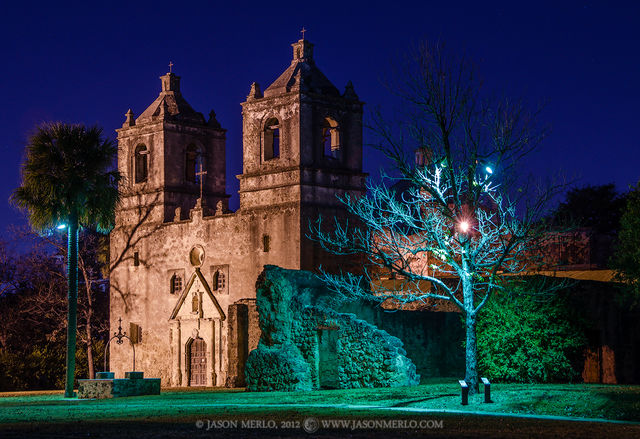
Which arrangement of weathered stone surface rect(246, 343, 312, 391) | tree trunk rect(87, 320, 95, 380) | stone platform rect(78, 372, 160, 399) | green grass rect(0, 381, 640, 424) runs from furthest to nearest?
1. tree trunk rect(87, 320, 95, 380)
2. stone platform rect(78, 372, 160, 399)
3. weathered stone surface rect(246, 343, 312, 391)
4. green grass rect(0, 381, 640, 424)

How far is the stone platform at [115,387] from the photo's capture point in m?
27.7

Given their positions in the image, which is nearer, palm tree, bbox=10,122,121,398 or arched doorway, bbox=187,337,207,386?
palm tree, bbox=10,122,121,398

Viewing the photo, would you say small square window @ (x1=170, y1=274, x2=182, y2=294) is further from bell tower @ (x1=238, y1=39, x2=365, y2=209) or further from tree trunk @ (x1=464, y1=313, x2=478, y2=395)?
tree trunk @ (x1=464, y1=313, x2=478, y2=395)

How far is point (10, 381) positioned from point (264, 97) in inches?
594

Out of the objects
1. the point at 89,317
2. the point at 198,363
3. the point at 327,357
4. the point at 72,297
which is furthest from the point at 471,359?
the point at 89,317

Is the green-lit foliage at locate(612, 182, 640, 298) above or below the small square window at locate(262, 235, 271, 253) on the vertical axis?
below

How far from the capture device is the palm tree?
103 feet

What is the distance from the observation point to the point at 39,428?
51.5ft

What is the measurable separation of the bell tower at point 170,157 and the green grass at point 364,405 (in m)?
22.4

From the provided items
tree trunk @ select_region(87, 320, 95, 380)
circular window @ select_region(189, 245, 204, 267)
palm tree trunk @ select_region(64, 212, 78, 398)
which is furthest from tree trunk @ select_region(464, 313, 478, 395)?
tree trunk @ select_region(87, 320, 95, 380)

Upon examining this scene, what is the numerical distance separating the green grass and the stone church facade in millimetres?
16498

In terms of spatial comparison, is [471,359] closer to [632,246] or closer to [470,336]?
[470,336]

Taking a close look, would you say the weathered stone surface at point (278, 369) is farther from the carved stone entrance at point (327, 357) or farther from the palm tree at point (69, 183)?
the palm tree at point (69, 183)

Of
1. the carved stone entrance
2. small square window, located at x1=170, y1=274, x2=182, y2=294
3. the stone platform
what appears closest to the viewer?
the carved stone entrance
